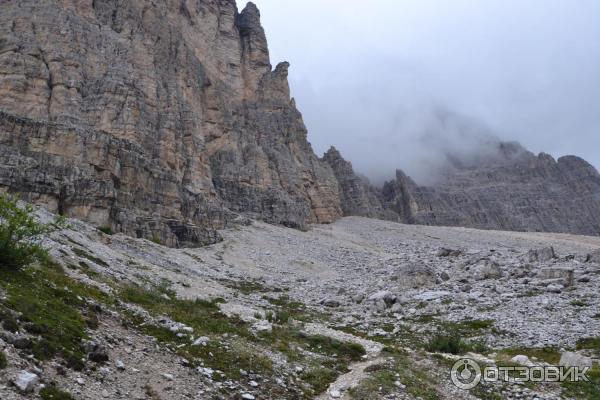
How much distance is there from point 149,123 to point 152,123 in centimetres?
90

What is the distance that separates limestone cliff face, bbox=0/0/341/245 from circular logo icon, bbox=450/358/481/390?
51.9 metres

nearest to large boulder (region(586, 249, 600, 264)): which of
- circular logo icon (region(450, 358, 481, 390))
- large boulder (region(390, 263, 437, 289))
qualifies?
large boulder (region(390, 263, 437, 289))

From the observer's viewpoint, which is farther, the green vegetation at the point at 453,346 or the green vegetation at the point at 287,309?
the green vegetation at the point at 287,309

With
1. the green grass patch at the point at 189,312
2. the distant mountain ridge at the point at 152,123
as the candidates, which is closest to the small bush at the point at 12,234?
the green grass patch at the point at 189,312

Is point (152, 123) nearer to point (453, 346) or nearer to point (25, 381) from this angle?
point (453, 346)

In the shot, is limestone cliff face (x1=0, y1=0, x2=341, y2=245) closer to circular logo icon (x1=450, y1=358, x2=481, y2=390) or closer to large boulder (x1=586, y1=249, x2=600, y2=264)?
circular logo icon (x1=450, y1=358, x2=481, y2=390)

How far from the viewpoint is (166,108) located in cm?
9800

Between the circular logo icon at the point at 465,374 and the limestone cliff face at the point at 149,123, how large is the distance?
5186 cm

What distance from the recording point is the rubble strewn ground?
11.4 metres

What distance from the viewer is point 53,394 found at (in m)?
9.05

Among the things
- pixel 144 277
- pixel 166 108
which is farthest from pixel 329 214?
pixel 144 277

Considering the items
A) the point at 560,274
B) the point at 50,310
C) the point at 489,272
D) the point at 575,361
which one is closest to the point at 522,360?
the point at 575,361

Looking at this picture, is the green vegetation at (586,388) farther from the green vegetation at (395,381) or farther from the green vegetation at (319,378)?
the green vegetation at (319,378)

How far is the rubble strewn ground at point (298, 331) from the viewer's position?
11.4 m
